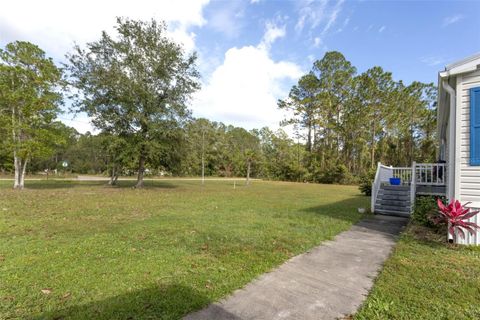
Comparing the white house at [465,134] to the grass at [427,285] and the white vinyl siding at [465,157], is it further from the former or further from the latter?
the grass at [427,285]

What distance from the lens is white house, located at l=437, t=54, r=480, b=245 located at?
473cm

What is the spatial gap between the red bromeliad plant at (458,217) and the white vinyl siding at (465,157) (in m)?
0.19

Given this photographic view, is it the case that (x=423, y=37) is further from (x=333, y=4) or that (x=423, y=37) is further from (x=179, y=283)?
(x=179, y=283)

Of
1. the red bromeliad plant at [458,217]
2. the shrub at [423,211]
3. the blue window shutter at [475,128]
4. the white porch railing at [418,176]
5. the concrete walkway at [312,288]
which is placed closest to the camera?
the concrete walkway at [312,288]

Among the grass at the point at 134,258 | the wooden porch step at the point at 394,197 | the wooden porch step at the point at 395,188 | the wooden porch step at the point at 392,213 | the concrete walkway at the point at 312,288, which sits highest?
the wooden porch step at the point at 395,188

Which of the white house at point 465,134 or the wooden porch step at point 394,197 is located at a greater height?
the white house at point 465,134

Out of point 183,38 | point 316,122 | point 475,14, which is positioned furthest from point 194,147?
point 316,122

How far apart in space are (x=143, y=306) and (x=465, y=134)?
245 inches

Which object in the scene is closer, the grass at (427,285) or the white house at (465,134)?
the grass at (427,285)

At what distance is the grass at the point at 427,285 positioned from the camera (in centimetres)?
252

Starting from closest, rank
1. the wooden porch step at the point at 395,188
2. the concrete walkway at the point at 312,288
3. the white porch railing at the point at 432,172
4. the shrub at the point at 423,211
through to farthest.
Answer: the concrete walkway at the point at 312,288
the shrub at the point at 423,211
the white porch railing at the point at 432,172
the wooden porch step at the point at 395,188

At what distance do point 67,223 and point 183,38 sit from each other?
14246mm

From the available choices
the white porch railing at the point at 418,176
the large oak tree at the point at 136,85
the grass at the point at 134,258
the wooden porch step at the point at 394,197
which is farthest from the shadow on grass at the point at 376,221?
the large oak tree at the point at 136,85

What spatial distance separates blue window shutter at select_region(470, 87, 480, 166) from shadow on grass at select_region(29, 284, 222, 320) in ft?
18.0
